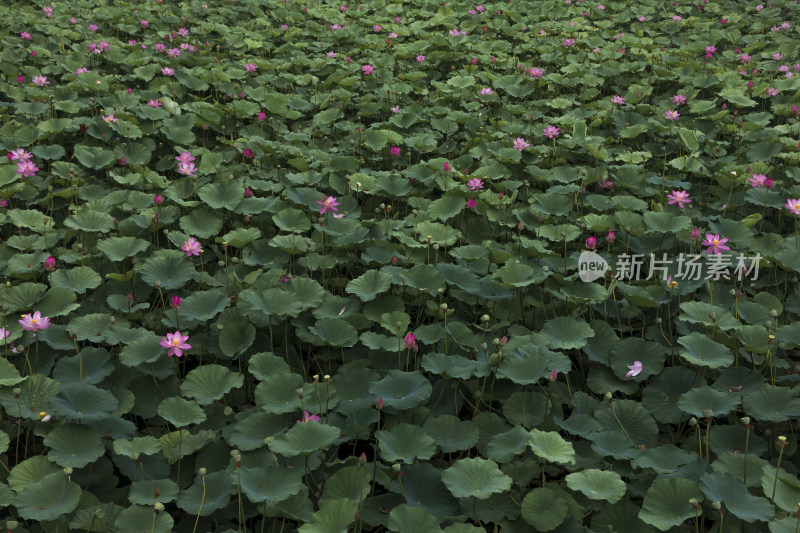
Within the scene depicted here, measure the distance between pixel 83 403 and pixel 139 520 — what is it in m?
0.42

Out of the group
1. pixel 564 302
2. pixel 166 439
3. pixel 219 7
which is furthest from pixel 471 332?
pixel 219 7

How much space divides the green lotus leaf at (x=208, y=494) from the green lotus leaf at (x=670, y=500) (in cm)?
99

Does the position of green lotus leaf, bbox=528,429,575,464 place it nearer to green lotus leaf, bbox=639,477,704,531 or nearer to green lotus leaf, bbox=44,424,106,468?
green lotus leaf, bbox=639,477,704,531

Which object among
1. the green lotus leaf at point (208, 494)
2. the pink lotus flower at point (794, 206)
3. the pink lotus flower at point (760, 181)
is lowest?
the green lotus leaf at point (208, 494)

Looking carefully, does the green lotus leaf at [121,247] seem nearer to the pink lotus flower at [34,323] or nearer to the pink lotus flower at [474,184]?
the pink lotus flower at [34,323]

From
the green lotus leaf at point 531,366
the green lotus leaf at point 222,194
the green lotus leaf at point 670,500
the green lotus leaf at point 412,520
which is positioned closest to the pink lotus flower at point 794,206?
the green lotus leaf at point 531,366

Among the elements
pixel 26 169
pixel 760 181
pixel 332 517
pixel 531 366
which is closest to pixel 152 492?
pixel 332 517

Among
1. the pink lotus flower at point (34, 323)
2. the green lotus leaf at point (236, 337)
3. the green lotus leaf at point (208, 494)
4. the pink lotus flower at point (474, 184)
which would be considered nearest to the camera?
the green lotus leaf at point (208, 494)

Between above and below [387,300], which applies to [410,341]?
above

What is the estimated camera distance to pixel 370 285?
223cm

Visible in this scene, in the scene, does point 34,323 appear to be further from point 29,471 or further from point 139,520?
point 139,520

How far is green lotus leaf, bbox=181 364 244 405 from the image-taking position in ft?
6.00

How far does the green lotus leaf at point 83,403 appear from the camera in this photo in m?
1.69

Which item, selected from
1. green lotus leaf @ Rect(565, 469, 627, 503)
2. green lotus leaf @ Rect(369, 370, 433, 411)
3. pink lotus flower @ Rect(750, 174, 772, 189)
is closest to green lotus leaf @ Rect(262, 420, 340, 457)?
green lotus leaf @ Rect(369, 370, 433, 411)
